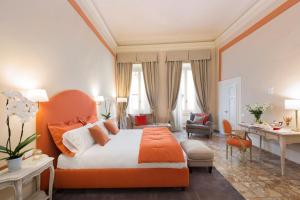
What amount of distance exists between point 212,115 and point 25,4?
644 cm

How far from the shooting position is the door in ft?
17.4

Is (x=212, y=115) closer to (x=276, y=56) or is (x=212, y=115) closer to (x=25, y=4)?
(x=276, y=56)

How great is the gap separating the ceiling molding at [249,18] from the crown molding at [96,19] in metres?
4.04

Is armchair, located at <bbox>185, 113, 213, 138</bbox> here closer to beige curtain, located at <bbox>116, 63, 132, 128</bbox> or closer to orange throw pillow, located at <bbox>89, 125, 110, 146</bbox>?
beige curtain, located at <bbox>116, 63, 132, 128</bbox>

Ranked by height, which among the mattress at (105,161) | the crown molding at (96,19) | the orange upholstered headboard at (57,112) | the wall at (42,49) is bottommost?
the mattress at (105,161)

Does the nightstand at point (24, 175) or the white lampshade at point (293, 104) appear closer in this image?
the nightstand at point (24, 175)

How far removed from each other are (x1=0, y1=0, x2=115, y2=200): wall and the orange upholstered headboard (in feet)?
0.41

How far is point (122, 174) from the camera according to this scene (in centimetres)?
242

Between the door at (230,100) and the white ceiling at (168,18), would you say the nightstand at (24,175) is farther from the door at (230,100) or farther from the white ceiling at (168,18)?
the door at (230,100)

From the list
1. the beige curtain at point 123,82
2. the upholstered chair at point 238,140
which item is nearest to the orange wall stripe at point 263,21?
the upholstered chair at point 238,140

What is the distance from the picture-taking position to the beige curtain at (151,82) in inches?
266

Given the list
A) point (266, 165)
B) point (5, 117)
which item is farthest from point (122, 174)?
point (266, 165)

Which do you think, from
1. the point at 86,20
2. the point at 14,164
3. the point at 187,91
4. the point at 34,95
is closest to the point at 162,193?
the point at 14,164

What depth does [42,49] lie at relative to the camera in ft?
7.98
